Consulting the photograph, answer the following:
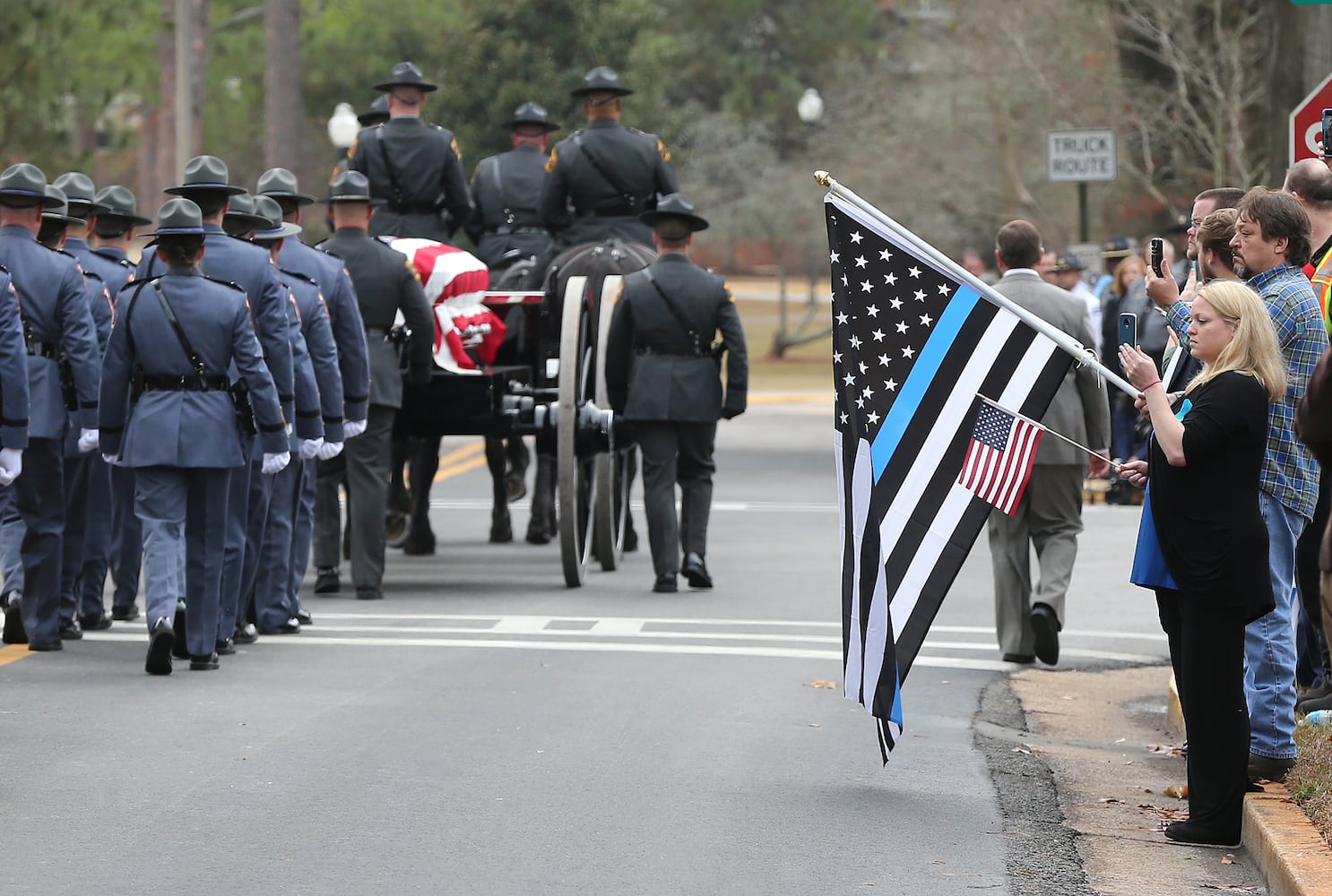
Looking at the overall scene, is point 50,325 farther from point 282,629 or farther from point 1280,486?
point 1280,486

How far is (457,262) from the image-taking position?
13.0 metres

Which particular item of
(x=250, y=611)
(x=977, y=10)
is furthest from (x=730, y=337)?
(x=977, y=10)

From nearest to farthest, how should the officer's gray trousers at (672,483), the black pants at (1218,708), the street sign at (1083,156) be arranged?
the black pants at (1218,708), the officer's gray trousers at (672,483), the street sign at (1083,156)

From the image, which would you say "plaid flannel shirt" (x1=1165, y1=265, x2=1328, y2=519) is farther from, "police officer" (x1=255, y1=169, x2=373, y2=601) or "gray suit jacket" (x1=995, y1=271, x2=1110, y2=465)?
"police officer" (x1=255, y1=169, x2=373, y2=601)

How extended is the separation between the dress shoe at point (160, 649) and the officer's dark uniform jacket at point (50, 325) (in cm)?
140

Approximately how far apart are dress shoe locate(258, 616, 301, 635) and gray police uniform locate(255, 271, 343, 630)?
0.7 inches

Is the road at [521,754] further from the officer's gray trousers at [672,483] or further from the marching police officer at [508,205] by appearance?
the marching police officer at [508,205]

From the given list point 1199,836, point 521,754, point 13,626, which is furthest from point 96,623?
point 1199,836

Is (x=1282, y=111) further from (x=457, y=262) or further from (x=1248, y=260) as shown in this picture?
(x=1248, y=260)

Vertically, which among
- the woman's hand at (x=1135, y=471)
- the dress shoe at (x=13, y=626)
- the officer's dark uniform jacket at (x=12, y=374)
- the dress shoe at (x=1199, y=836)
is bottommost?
the dress shoe at (x=1199, y=836)

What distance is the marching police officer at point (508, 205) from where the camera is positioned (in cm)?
1490

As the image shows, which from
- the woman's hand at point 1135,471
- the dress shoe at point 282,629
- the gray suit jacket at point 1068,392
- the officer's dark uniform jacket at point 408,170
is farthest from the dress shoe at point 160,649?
the officer's dark uniform jacket at point 408,170

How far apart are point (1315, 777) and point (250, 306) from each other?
5.51 meters

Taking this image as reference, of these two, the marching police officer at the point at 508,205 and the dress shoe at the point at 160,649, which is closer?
the dress shoe at the point at 160,649
